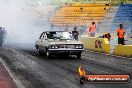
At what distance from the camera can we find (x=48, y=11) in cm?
→ 6794

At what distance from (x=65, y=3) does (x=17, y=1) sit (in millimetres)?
15515

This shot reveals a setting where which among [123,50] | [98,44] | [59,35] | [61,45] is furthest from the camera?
[98,44]

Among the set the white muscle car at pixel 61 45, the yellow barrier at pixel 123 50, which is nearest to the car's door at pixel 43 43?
the white muscle car at pixel 61 45

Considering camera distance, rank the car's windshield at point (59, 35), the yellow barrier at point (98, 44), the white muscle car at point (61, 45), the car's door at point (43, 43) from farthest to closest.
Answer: the yellow barrier at point (98, 44), the car's door at point (43, 43), the car's windshield at point (59, 35), the white muscle car at point (61, 45)

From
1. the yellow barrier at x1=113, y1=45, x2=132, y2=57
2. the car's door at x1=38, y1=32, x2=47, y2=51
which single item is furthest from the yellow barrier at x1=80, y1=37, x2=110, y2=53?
the car's door at x1=38, y1=32, x2=47, y2=51

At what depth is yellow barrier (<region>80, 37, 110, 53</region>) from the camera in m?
23.3

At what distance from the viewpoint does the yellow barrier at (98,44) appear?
23275mm

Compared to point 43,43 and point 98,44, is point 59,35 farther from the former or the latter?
point 98,44

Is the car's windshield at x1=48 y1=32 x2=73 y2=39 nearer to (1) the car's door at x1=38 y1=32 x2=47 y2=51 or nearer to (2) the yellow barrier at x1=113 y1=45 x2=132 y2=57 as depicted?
(1) the car's door at x1=38 y1=32 x2=47 y2=51

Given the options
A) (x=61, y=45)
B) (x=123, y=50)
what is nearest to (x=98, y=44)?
(x=123, y=50)

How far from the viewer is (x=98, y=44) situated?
80.4 feet

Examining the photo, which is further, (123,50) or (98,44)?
(98,44)

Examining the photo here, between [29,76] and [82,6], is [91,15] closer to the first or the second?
[82,6]

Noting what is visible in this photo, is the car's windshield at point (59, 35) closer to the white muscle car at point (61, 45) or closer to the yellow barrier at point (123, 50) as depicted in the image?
the white muscle car at point (61, 45)
